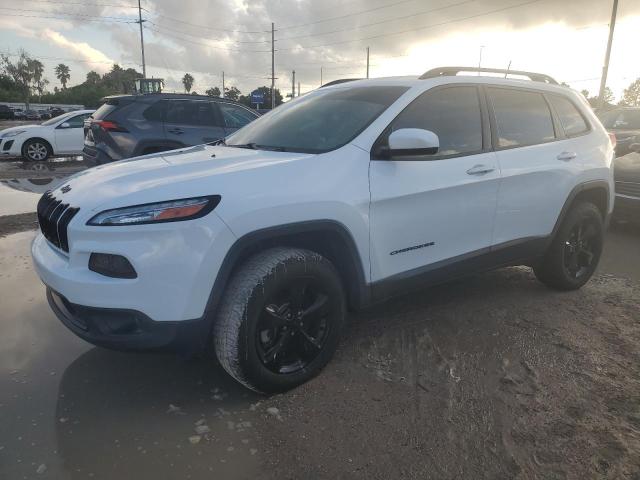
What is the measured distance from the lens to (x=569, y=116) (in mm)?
4207

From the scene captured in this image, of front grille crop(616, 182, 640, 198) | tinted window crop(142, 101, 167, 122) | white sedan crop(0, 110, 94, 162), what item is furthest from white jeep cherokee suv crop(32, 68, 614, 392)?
white sedan crop(0, 110, 94, 162)

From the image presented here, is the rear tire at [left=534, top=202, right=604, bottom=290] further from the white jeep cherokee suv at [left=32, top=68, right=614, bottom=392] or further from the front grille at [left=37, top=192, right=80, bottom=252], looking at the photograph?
the front grille at [left=37, top=192, right=80, bottom=252]

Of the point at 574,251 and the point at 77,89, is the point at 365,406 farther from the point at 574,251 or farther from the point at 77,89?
the point at 77,89

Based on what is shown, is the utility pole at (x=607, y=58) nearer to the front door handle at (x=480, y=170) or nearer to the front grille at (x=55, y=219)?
the front door handle at (x=480, y=170)

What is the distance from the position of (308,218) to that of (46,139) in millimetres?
13517

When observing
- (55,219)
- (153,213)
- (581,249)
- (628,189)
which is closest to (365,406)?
(153,213)

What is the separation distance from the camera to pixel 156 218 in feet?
7.51

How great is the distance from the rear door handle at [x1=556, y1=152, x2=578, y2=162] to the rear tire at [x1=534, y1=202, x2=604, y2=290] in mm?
426

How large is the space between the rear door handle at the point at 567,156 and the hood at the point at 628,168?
119 inches

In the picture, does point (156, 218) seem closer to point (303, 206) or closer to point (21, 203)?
point (303, 206)

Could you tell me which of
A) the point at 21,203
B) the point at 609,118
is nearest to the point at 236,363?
the point at 21,203

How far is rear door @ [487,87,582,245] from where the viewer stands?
3609 millimetres

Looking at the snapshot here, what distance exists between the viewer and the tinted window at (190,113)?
306 inches

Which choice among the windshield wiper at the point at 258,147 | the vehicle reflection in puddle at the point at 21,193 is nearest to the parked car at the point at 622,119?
the windshield wiper at the point at 258,147
